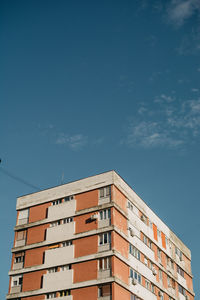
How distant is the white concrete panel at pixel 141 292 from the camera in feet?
155

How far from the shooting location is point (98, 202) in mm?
49062

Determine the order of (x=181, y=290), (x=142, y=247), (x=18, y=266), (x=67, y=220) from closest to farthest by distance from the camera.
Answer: (x=67, y=220) < (x=18, y=266) < (x=142, y=247) < (x=181, y=290)

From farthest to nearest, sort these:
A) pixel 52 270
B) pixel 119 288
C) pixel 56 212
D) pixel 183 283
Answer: pixel 183 283
pixel 56 212
pixel 52 270
pixel 119 288

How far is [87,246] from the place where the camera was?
154ft

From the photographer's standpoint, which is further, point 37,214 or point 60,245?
point 37,214

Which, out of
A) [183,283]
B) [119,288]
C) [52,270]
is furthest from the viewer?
[183,283]

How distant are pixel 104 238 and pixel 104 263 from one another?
8.89 ft

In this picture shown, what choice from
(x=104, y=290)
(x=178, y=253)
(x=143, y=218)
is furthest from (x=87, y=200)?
(x=178, y=253)

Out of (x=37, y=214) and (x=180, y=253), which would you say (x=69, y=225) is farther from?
(x=180, y=253)

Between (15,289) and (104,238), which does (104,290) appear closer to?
(104,238)

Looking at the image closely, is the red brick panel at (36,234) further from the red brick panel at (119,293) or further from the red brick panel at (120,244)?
the red brick panel at (119,293)

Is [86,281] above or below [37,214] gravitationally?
below

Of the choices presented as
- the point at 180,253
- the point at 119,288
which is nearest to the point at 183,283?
the point at 180,253

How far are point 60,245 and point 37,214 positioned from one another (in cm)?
583
